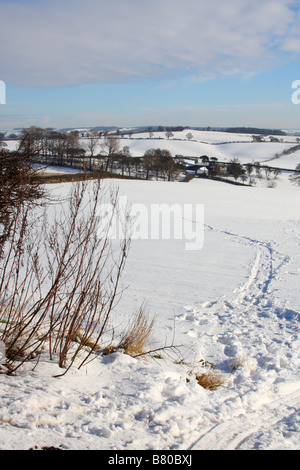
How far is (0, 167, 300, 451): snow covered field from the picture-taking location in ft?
11.6

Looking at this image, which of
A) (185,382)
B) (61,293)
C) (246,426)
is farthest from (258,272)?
(61,293)

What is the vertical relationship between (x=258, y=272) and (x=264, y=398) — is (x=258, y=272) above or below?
below

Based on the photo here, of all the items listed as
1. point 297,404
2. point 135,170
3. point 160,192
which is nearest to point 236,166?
point 135,170

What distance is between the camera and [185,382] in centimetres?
478

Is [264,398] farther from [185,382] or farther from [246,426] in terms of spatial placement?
[185,382]

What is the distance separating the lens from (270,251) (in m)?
16.7

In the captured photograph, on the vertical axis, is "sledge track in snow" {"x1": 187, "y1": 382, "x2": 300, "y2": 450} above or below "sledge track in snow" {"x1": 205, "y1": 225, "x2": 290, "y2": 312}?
above

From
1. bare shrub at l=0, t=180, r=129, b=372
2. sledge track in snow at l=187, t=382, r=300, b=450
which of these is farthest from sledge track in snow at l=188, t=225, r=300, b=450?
bare shrub at l=0, t=180, r=129, b=372

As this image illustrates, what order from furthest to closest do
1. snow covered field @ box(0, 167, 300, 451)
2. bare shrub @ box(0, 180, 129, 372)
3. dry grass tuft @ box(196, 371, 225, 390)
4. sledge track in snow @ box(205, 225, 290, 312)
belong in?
1. sledge track in snow @ box(205, 225, 290, 312)
2. dry grass tuft @ box(196, 371, 225, 390)
3. bare shrub @ box(0, 180, 129, 372)
4. snow covered field @ box(0, 167, 300, 451)

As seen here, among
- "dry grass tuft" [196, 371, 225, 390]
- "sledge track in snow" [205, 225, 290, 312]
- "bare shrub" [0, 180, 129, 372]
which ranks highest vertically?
"bare shrub" [0, 180, 129, 372]

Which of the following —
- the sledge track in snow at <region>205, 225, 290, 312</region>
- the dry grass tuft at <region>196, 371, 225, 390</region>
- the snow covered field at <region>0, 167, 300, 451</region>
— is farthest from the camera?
the sledge track in snow at <region>205, 225, 290, 312</region>

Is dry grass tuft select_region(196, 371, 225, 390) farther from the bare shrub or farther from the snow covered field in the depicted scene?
the bare shrub

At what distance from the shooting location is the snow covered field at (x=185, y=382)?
3.54 m

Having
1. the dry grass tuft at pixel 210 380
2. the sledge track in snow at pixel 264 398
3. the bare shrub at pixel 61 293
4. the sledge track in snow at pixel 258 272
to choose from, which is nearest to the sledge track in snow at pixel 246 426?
the sledge track in snow at pixel 264 398
